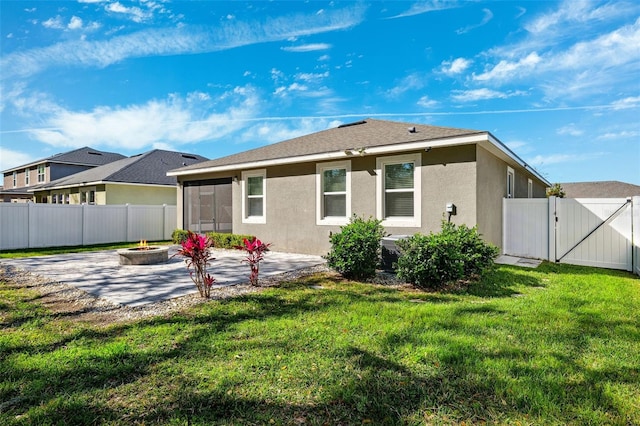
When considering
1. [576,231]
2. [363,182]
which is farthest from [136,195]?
[576,231]

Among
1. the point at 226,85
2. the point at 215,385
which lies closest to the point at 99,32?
the point at 226,85

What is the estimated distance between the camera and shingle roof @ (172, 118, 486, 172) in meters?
8.26

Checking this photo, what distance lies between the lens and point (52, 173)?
2466 centimetres

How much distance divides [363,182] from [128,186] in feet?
48.6

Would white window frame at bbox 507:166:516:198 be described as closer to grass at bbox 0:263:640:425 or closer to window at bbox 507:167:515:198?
window at bbox 507:167:515:198

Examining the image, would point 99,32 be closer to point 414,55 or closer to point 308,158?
point 308,158

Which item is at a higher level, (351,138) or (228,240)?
(351,138)

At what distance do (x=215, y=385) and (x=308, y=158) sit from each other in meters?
7.76

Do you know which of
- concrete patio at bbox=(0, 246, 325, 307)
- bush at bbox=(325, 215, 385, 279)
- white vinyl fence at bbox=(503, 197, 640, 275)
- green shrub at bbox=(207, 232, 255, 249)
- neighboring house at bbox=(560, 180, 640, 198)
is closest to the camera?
concrete patio at bbox=(0, 246, 325, 307)

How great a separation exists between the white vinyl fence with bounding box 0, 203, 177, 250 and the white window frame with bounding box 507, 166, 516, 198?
15.1 m

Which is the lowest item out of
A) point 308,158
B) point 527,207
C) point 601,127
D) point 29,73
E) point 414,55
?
point 527,207

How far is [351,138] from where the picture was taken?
33.6 ft

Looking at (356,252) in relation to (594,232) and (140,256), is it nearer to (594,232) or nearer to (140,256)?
(140,256)

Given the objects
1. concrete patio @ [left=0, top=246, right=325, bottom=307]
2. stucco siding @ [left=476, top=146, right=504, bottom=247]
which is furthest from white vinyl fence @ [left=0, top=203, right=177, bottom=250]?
stucco siding @ [left=476, top=146, right=504, bottom=247]
